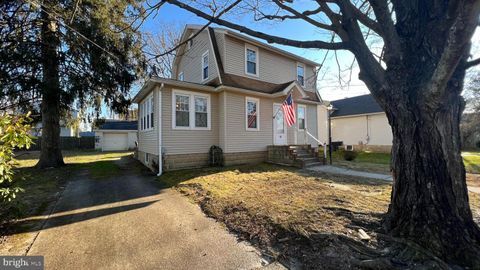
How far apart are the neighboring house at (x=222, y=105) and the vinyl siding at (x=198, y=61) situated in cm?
5

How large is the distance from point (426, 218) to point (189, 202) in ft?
15.0

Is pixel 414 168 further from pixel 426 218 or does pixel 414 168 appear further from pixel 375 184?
pixel 375 184

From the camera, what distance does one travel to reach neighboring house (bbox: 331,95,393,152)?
18.6 metres

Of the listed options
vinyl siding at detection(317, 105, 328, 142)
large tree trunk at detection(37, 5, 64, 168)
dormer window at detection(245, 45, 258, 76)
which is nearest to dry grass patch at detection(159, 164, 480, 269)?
dormer window at detection(245, 45, 258, 76)

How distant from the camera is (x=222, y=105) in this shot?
10.7m

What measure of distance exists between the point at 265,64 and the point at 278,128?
3.72 m

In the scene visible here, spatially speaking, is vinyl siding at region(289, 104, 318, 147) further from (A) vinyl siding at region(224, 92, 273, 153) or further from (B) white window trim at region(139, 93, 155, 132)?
(B) white window trim at region(139, 93, 155, 132)

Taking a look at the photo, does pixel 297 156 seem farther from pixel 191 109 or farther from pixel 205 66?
pixel 205 66

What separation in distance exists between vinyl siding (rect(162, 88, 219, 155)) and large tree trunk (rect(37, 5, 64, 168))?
521cm

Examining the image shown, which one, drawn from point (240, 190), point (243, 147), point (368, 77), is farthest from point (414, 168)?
point (243, 147)

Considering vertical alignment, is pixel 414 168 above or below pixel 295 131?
below

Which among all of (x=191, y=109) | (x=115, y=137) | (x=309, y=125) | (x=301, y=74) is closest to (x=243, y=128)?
(x=191, y=109)

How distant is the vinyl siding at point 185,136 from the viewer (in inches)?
372

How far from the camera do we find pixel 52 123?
1159cm
